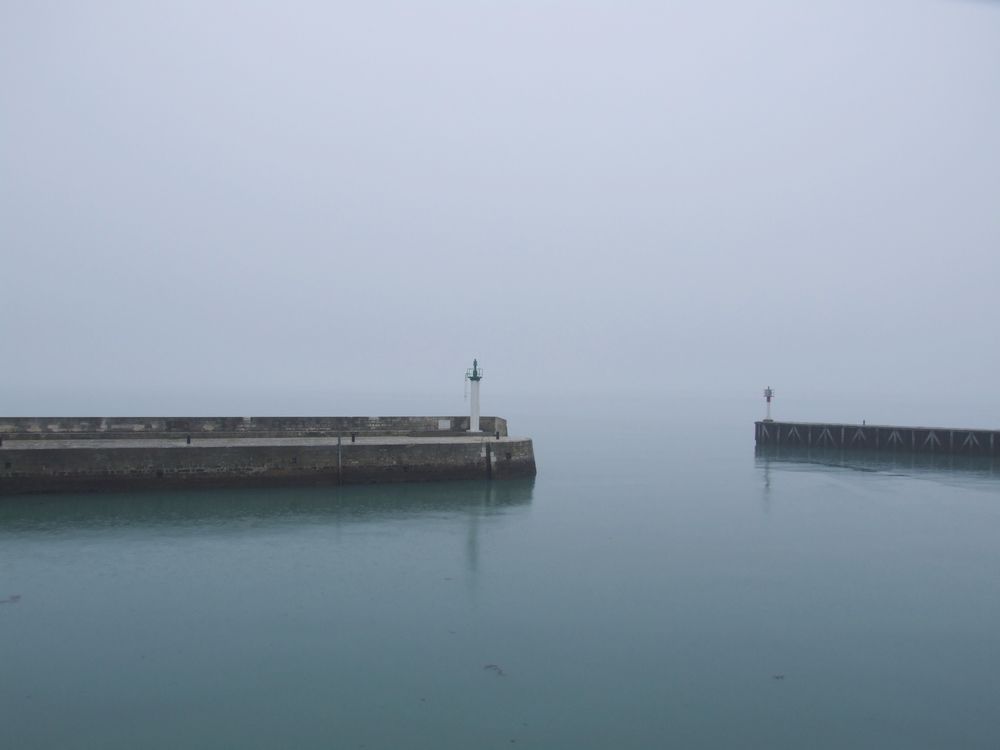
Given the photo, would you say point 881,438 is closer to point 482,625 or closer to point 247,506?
point 247,506

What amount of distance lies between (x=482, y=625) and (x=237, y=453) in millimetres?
10624

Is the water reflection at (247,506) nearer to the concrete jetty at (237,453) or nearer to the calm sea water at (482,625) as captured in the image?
the calm sea water at (482,625)

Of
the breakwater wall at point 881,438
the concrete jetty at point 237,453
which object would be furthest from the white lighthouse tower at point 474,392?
the breakwater wall at point 881,438

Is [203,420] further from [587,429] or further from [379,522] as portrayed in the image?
[587,429]

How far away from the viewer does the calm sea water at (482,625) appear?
668cm

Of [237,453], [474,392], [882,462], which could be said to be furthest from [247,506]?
[882,462]

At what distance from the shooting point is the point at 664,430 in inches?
2051

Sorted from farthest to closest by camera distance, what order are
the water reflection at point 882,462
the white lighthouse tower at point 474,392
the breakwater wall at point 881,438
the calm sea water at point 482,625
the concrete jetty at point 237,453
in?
the breakwater wall at point 881,438, the water reflection at point 882,462, the white lighthouse tower at point 474,392, the concrete jetty at point 237,453, the calm sea water at point 482,625

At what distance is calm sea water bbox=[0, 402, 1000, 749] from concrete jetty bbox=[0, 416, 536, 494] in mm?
594

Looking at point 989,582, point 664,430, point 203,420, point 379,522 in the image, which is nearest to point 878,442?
point 664,430

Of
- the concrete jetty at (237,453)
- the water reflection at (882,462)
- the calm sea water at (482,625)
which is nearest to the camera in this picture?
the calm sea water at (482,625)

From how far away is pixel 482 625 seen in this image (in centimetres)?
935

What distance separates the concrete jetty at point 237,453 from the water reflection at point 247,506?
13.7 inches

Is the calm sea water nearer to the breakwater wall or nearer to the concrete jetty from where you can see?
the concrete jetty
